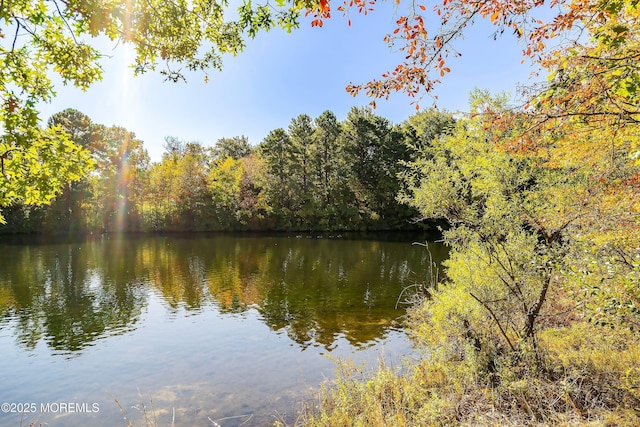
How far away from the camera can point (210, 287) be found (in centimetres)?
2047

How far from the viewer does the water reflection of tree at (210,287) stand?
13.9m

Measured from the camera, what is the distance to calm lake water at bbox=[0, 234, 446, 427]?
8.74 m

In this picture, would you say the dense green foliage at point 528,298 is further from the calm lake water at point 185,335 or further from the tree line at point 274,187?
the tree line at point 274,187

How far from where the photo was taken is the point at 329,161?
2157 inches

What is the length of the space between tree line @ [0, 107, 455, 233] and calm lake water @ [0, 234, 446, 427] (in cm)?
2696

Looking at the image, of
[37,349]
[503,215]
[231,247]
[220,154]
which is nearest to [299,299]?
[37,349]

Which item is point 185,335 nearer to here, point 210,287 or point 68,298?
point 210,287

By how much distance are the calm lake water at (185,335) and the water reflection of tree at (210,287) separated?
Answer: 9 centimetres

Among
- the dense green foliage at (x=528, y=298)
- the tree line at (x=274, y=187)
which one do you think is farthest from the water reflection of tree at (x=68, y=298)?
the tree line at (x=274, y=187)

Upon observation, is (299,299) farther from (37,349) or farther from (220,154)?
(220,154)

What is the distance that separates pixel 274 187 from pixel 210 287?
113 ft

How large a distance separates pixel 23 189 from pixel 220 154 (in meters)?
70.3

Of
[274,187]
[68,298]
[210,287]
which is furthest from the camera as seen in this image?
[274,187]

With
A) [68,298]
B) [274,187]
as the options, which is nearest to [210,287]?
[68,298]
